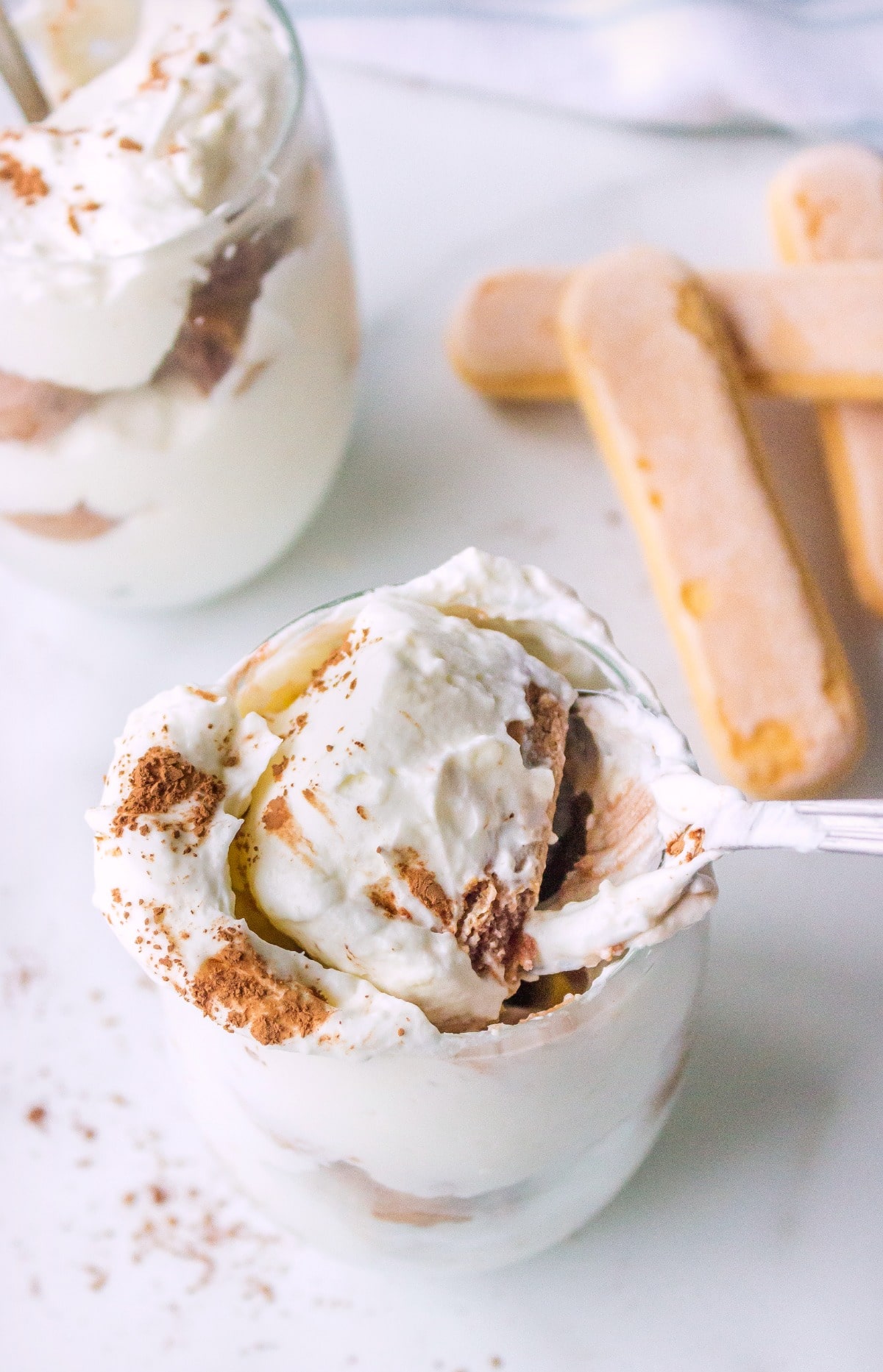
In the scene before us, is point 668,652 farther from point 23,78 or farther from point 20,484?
point 23,78

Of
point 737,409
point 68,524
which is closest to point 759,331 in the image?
point 737,409

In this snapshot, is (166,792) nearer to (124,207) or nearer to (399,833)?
(399,833)

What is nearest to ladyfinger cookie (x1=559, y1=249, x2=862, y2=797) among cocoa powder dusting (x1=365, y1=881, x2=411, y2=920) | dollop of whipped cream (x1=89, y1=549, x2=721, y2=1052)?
dollop of whipped cream (x1=89, y1=549, x2=721, y2=1052)

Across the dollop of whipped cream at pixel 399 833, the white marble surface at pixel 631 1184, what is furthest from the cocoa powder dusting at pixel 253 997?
the white marble surface at pixel 631 1184

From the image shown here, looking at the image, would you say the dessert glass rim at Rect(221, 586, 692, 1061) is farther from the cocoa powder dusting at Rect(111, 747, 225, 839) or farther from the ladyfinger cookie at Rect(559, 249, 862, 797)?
the ladyfinger cookie at Rect(559, 249, 862, 797)

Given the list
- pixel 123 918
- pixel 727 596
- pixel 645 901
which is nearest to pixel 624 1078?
pixel 645 901
